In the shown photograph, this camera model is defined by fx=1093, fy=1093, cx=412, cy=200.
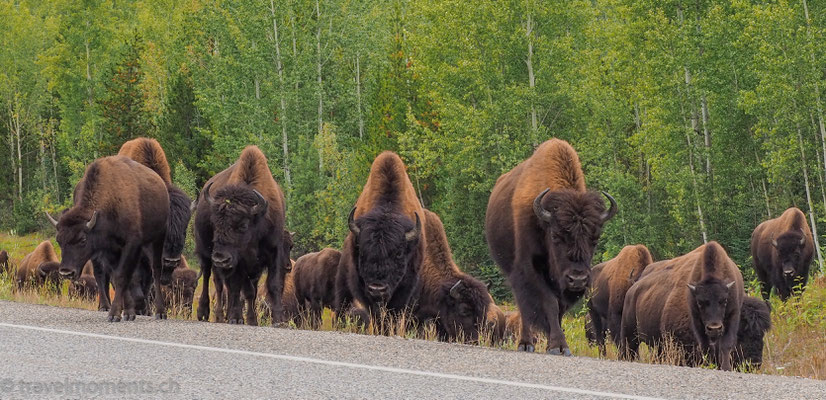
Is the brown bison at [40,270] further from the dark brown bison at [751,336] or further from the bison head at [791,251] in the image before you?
the bison head at [791,251]

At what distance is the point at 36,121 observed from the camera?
55.8 m

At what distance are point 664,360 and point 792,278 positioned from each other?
34.5 ft

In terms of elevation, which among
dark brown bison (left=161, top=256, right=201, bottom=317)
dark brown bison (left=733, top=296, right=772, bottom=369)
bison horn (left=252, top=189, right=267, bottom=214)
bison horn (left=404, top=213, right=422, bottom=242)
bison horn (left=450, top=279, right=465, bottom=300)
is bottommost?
dark brown bison (left=161, top=256, right=201, bottom=317)

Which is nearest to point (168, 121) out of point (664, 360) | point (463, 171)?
point (463, 171)

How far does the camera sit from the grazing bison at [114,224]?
11.1 metres

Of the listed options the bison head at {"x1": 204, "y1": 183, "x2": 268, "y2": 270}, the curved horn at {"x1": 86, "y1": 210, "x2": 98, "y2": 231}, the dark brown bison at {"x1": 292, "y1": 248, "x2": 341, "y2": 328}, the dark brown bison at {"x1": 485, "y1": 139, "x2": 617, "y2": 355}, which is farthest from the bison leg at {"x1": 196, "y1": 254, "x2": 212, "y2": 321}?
the dark brown bison at {"x1": 485, "y1": 139, "x2": 617, "y2": 355}

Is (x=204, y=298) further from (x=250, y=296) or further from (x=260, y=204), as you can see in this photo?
(x=260, y=204)

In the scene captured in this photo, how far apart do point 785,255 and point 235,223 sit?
1217cm

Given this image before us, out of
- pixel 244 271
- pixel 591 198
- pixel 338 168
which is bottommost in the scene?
pixel 338 168

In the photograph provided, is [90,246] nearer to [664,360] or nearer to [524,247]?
[524,247]

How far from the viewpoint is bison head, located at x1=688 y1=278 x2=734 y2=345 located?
10.8 metres

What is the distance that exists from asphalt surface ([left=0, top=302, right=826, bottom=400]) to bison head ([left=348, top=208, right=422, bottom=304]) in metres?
1.60

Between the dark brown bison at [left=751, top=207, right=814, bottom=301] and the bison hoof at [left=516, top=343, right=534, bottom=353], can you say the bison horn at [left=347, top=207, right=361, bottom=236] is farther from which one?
the dark brown bison at [left=751, top=207, right=814, bottom=301]

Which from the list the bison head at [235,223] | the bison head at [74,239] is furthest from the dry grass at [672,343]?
the bison head at [74,239]
